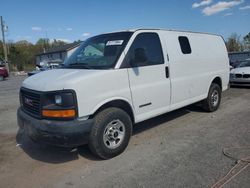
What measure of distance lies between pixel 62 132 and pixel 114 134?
1.00 metres

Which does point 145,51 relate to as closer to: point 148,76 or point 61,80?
point 148,76

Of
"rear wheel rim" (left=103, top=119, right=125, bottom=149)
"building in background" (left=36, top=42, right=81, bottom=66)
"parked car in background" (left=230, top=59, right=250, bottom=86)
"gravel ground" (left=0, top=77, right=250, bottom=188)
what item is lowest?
"gravel ground" (left=0, top=77, right=250, bottom=188)

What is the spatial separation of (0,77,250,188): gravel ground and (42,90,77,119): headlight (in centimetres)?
94

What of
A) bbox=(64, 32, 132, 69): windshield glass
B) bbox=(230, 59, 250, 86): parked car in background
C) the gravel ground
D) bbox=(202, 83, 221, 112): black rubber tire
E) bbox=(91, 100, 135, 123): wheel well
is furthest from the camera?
bbox=(230, 59, 250, 86): parked car in background

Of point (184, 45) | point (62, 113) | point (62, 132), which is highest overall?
point (184, 45)

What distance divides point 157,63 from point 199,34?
2.28 m

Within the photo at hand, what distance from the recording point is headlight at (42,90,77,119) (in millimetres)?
3785

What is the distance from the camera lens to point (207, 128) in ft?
18.8

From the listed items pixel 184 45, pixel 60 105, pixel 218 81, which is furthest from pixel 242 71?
pixel 60 105

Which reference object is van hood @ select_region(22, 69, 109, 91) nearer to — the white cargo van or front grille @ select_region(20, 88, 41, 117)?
the white cargo van

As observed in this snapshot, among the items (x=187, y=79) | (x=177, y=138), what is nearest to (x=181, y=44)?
(x=187, y=79)

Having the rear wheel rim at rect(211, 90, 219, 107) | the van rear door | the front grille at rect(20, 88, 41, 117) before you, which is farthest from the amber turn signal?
the rear wheel rim at rect(211, 90, 219, 107)

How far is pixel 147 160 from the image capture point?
422cm

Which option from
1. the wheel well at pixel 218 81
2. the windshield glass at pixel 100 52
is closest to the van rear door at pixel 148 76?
the windshield glass at pixel 100 52
